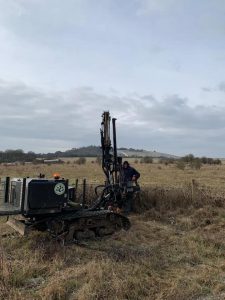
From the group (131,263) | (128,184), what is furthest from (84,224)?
(131,263)

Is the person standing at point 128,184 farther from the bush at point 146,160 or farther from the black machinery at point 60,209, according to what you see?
the bush at point 146,160

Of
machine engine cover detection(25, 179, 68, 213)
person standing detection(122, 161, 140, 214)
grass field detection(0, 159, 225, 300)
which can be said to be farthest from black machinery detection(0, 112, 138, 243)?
person standing detection(122, 161, 140, 214)

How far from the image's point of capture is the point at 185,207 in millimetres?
13836

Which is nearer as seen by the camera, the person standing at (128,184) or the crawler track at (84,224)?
the crawler track at (84,224)

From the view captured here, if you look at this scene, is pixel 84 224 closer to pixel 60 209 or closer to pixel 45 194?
pixel 60 209

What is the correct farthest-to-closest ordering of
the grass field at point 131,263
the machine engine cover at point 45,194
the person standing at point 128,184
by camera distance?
the person standing at point 128,184, the machine engine cover at point 45,194, the grass field at point 131,263

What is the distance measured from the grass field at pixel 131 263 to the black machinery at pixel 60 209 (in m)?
0.35

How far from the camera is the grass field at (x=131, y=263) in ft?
21.4

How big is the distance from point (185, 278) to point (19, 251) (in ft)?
12.0

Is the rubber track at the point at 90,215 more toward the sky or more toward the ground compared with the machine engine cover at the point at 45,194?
more toward the ground

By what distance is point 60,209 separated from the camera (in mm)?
10023

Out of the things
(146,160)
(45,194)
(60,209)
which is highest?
(146,160)

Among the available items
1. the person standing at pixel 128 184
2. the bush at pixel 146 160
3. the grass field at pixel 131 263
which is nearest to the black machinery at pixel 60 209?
the grass field at pixel 131 263

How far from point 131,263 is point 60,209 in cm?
263
